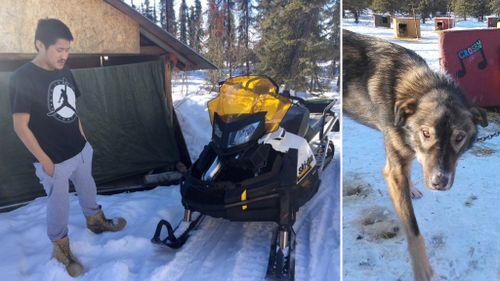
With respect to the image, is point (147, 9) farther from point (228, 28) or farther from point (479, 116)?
point (479, 116)

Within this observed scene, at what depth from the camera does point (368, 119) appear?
3.79 feet

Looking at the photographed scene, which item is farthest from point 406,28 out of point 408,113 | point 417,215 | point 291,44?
point 291,44

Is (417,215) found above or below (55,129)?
below

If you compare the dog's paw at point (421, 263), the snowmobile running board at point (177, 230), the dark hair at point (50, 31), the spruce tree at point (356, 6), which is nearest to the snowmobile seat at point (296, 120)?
the snowmobile running board at point (177, 230)

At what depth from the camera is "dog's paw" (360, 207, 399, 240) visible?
1.16 metres

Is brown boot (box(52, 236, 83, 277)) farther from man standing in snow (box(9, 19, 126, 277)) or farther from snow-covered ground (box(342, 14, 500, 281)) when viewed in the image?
snow-covered ground (box(342, 14, 500, 281))

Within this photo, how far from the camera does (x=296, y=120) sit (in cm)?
190

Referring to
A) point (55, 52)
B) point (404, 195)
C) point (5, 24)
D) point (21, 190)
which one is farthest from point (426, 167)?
point (21, 190)

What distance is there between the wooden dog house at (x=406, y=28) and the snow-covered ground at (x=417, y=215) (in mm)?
20

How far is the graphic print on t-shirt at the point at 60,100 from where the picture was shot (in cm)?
125

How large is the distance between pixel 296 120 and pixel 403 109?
871 millimetres

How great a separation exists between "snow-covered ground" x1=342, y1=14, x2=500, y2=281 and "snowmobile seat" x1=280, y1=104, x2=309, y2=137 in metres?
0.67

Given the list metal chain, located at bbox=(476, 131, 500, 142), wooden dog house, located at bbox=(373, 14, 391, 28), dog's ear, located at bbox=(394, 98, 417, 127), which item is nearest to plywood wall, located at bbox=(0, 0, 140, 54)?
wooden dog house, located at bbox=(373, 14, 391, 28)

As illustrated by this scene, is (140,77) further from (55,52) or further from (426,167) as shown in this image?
(426,167)
